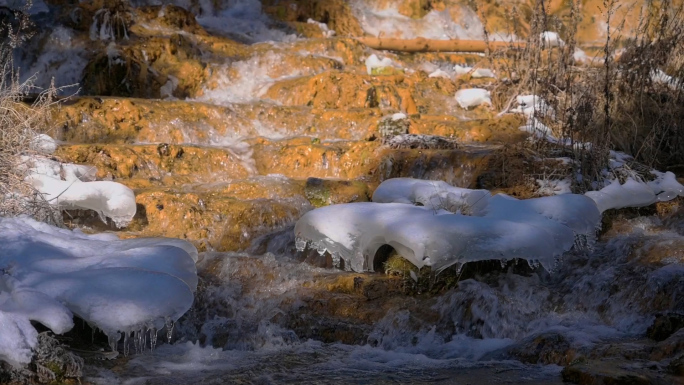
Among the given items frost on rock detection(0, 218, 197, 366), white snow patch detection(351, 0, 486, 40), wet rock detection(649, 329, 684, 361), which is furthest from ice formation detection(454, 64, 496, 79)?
wet rock detection(649, 329, 684, 361)

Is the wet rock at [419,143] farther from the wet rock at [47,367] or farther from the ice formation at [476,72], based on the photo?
the wet rock at [47,367]

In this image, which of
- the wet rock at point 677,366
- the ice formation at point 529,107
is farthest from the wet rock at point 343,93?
the wet rock at point 677,366

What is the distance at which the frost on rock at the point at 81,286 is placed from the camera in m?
3.60

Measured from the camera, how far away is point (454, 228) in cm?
469

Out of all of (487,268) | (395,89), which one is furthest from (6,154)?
(395,89)

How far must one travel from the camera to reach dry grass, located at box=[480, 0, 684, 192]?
6176mm

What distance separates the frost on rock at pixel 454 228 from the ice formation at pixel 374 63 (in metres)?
4.93

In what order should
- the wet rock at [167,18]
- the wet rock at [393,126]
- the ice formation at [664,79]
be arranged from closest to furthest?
1. the ice formation at [664,79]
2. the wet rock at [393,126]
3. the wet rock at [167,18]

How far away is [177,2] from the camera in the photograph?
12.3 meters

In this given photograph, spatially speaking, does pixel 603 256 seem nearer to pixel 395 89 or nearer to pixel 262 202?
pixel 262 202

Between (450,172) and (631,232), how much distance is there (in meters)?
1.69

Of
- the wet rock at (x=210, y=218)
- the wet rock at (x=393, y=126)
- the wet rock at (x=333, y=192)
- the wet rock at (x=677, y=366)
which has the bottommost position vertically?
the wet rock at (x=210, y=218)

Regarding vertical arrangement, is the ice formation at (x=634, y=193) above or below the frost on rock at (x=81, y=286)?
above

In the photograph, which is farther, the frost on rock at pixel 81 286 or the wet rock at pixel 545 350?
the wet rock at pixel 545 350
